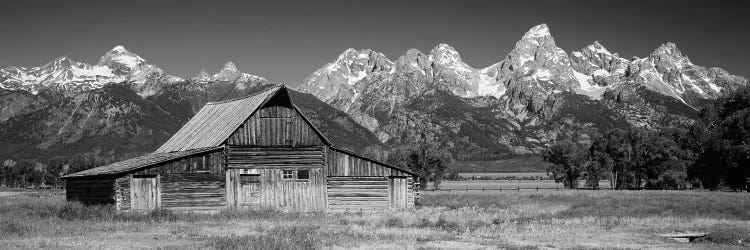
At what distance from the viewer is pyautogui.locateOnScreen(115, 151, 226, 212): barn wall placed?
133ft

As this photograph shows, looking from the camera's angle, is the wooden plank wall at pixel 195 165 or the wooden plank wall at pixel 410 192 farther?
the wooden plank wall at pixel 410 192

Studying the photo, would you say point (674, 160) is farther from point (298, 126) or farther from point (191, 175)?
point (191, 175)

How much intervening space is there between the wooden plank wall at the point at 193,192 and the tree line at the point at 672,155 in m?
48.4

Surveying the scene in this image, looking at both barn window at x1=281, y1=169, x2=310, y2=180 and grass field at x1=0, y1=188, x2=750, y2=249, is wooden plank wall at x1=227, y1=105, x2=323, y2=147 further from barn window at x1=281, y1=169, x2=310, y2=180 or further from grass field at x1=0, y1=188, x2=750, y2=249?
grass field at x1=0, y1=188, x2=750, y2=249

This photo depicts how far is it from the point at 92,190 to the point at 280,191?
10.7 meters

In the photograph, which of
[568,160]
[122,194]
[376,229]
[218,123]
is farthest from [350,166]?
[568,160]

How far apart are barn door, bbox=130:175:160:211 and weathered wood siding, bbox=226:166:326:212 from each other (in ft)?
12.8

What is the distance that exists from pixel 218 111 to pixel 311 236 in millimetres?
27429

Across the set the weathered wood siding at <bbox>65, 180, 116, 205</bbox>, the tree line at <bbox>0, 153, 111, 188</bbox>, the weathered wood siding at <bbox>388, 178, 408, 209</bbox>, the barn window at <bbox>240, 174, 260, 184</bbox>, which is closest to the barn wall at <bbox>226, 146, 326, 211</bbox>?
the barn window at <bbox>240, 174, 260, 184</bbox>

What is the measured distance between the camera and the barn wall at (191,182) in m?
40.5

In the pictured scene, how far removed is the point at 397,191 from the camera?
46.3 metres

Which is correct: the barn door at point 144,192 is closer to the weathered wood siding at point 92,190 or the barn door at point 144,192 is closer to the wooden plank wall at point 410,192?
the weathered wood siding at point 92,190

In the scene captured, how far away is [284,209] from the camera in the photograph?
1698 inches

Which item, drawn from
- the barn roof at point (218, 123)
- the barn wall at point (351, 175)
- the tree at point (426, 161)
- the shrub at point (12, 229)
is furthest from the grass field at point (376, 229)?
the tree at point (426, 161)
